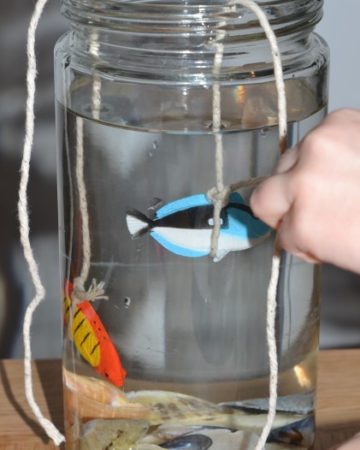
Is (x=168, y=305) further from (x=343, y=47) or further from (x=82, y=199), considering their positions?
(x=343, y=47)

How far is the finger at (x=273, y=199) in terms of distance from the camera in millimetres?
366

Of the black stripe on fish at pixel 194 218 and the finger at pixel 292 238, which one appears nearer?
the finger at pixel 292 238

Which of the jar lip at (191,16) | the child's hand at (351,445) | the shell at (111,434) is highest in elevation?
the jar lip at (191,16)

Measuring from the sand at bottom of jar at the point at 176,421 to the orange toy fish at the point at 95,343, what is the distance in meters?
0.01

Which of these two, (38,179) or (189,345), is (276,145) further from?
(38,179)

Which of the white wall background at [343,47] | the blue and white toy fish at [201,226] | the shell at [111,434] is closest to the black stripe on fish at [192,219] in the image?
the blue and white toy fish at [201,226]

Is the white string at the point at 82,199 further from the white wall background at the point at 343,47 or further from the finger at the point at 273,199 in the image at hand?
the white wall background at the point at 343,47

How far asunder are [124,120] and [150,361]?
0.38ft

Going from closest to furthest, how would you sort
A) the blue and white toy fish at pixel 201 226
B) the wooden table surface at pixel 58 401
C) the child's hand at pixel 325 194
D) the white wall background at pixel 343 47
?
the child's hand at pixel 325 194 → the blue and white toy fish at pixel 201 226 → the wooden table surface at pixel 58 401 → the white wall background at pixel 343 47

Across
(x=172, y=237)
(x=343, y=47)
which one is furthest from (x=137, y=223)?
(x=343, y=47)

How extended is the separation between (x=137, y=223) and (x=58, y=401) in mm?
181

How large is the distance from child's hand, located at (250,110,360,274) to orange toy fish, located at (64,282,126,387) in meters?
0.17

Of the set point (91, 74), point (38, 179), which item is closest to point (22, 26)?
point (38, 179)

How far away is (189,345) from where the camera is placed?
20.7 inches
